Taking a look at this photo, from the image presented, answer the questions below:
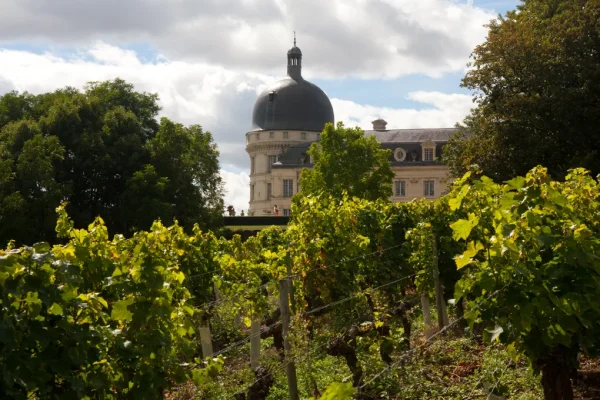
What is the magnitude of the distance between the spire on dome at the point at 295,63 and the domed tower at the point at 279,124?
0.57 metres

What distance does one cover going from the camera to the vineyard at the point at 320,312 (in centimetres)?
520

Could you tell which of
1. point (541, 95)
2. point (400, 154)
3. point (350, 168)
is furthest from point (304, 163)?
point (541, 95)

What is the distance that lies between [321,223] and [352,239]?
534 millimetres

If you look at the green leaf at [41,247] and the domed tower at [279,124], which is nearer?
the green leaf at [41,247]

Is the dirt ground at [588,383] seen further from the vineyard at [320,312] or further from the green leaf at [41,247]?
the green leaf at [41,247]

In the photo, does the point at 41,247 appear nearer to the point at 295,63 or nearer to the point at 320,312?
the point at 320,312

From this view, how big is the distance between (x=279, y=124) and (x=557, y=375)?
97.4 meters

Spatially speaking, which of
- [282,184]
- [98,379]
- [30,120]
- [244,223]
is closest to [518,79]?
[30,120]

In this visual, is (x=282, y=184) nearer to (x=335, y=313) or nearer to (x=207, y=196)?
(x=207, y=196)

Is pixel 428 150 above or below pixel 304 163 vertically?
above

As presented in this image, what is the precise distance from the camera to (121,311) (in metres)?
5.79

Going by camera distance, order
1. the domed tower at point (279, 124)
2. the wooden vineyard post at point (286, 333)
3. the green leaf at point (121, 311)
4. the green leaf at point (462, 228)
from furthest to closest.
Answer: the domed tower at point (279, 124) < the wooden vineyard post at point (286, 333) < the green leaf at point (462, 228) < the green leaf at point (121, 311)

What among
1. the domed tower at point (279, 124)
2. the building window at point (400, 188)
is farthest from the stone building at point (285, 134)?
the building window at point (400, 188)

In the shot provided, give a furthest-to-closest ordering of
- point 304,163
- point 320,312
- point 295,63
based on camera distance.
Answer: point 295,63 < point 304,163 < point 320,312
